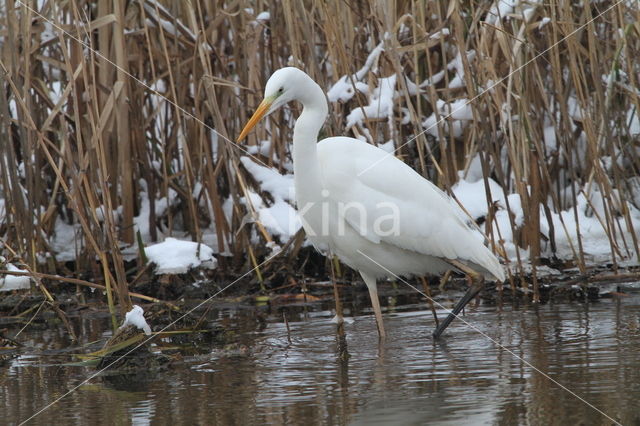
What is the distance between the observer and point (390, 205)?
4309 mm

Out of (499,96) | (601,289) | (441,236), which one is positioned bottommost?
(601,289)

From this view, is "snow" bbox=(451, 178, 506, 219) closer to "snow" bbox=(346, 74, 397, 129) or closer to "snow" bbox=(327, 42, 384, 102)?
"snow" bbox=(346, 74, 397, 129)

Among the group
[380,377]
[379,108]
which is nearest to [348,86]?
[379,108]

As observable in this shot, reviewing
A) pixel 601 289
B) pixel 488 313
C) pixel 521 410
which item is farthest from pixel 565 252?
pixel 521 410

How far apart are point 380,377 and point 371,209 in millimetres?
1064

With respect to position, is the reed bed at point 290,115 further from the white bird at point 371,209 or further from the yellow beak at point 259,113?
the yellow beak at point 259,113

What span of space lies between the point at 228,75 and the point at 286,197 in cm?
88

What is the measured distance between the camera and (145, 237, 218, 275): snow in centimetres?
528

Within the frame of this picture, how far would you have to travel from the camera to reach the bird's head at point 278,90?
399 centimetres

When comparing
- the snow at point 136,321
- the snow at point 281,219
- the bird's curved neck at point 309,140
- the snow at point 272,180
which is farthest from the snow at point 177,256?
the snow at point 136,321

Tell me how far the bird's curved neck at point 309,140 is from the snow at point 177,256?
1.22 m

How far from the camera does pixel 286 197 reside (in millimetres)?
5598

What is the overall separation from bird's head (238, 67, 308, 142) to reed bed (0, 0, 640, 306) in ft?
2.47

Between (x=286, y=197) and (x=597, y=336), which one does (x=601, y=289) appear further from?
(x=286, y=197)
